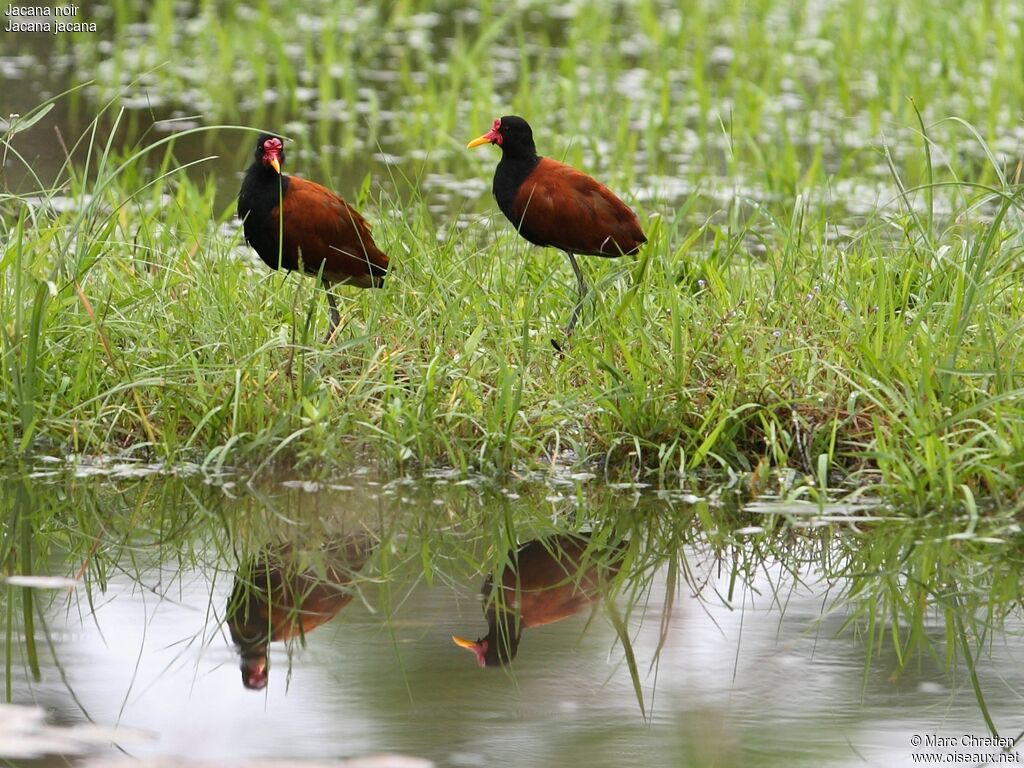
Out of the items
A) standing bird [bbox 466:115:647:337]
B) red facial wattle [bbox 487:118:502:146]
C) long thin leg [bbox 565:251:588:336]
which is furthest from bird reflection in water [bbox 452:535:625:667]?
red facial wattle [bbox 487:118:502:146]

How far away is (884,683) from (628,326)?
2248 mm

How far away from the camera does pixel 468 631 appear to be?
4.49 m

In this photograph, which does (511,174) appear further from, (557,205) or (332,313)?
(332,313)

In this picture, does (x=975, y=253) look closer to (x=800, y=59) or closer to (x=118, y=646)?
(x=118, y=646)

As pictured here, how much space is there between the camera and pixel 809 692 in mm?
4121

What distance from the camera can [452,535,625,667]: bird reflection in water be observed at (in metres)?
4.42

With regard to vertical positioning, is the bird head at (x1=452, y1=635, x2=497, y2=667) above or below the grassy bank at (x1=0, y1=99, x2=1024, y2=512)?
below

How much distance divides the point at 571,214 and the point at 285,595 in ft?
6.99

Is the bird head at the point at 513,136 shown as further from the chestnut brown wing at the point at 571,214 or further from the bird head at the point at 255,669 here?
the bird head at the point at 255,669

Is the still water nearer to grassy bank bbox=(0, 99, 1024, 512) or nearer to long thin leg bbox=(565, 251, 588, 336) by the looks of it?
grassy bank bbox=(0, 99, 1024, 512)

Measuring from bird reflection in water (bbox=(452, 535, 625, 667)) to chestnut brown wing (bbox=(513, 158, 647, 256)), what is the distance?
4.76 feet

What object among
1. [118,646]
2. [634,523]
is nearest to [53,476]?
[118,646]

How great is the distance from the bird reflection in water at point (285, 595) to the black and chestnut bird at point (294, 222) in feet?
4.45

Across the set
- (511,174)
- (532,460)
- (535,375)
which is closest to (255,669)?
(532,460)
